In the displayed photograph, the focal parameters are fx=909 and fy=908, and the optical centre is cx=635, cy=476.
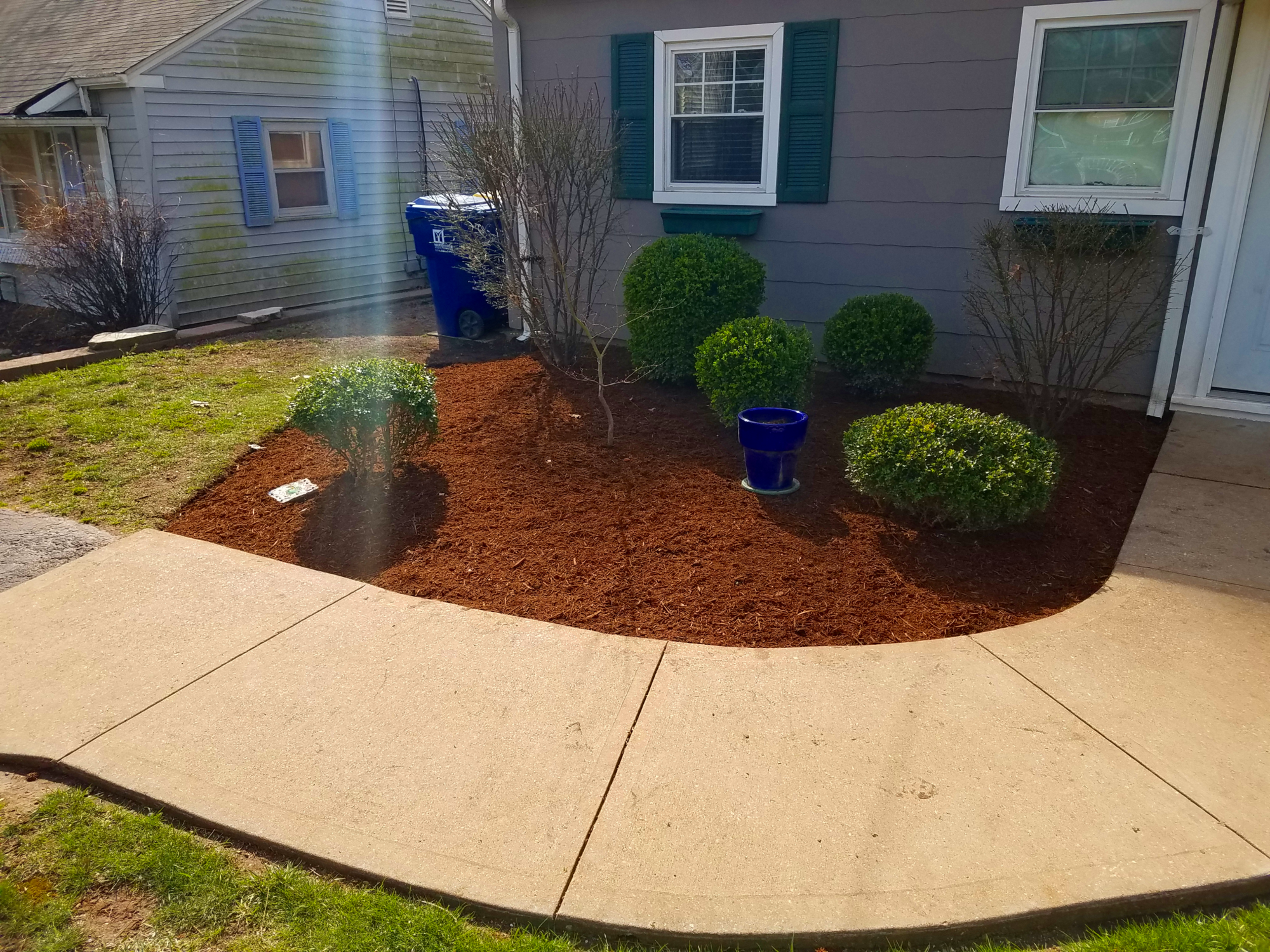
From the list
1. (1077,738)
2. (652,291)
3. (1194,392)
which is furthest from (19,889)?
(1194,392)

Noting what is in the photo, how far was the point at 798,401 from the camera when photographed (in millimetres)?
5574

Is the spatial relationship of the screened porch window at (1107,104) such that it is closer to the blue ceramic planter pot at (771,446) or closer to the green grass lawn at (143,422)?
the blue ceramic planter pot at (771,446)

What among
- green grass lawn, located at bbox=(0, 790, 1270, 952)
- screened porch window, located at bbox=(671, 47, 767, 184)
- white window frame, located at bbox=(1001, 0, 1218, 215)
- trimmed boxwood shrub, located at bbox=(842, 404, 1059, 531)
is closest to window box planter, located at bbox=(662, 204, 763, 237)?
screened porch window, located at bbox=(671, 47, 767, 184)

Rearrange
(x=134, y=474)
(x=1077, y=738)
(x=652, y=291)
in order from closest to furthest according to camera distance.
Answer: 1. (x=1077, y=738)
2. (x=134, y=474)
3. (x=652, y=291)

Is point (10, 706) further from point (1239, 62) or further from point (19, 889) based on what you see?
point (1239, 62)

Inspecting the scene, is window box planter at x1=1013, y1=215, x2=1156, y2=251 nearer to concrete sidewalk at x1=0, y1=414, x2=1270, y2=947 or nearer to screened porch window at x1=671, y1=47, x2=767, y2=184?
screened porch window at x1=671, y1=47, x2=767, y2=184

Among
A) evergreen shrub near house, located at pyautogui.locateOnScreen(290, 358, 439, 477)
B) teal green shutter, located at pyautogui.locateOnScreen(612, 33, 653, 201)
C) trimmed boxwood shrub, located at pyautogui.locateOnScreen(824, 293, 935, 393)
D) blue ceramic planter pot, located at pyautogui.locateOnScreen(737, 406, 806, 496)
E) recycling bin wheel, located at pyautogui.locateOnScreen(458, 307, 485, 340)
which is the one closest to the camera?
blue ceramic planter pot, located at pyautogui.locateOnScreen(737, 406, 806, 496)

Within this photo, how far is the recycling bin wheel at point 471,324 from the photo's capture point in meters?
9.05

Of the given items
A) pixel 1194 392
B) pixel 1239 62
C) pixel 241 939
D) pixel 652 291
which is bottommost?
pixel 241 939

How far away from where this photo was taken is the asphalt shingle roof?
10.4 m

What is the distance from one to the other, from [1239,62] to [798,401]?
131 inches

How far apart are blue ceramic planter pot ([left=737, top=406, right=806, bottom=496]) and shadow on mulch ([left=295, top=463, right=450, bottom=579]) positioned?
166cm

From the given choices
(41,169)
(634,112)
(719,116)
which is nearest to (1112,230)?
(719,116)

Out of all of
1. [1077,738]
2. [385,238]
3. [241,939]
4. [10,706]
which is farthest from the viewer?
[385,238]
